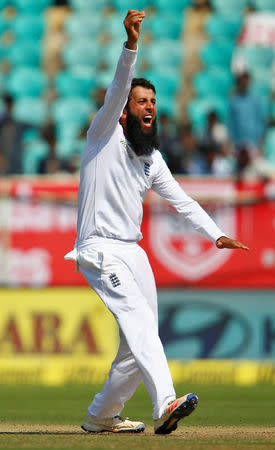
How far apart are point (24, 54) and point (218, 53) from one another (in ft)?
10.3

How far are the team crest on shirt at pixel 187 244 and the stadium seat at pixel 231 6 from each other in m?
5.56

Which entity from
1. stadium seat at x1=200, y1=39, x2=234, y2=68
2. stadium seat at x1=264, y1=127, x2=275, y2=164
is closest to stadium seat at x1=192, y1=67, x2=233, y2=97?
stadium seat at x1=200, y1=39, x2=234, y2=68

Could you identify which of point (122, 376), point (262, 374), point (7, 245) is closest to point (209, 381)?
point (262, 374)

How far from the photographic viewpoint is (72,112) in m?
15.8

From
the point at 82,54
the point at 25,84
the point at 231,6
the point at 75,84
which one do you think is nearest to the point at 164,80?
the point at 75,84

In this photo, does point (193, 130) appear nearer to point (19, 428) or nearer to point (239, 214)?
point (239, 214)

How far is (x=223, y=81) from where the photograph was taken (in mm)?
15992

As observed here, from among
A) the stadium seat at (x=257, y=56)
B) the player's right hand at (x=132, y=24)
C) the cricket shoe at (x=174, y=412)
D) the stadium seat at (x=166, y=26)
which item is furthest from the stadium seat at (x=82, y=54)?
the cricket shoe at (x=174, y=412)

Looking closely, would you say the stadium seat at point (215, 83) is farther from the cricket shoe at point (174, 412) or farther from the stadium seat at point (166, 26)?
the cricket shoe at point (174, 412)

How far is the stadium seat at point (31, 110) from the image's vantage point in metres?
15.9

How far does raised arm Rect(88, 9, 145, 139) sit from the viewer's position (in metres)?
5.88

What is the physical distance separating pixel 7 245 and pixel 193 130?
3.75 m

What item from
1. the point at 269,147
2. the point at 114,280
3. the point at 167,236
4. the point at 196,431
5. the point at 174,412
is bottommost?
the point at 196,431

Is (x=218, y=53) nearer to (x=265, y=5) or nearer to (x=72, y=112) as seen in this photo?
(x=265, y=5)
